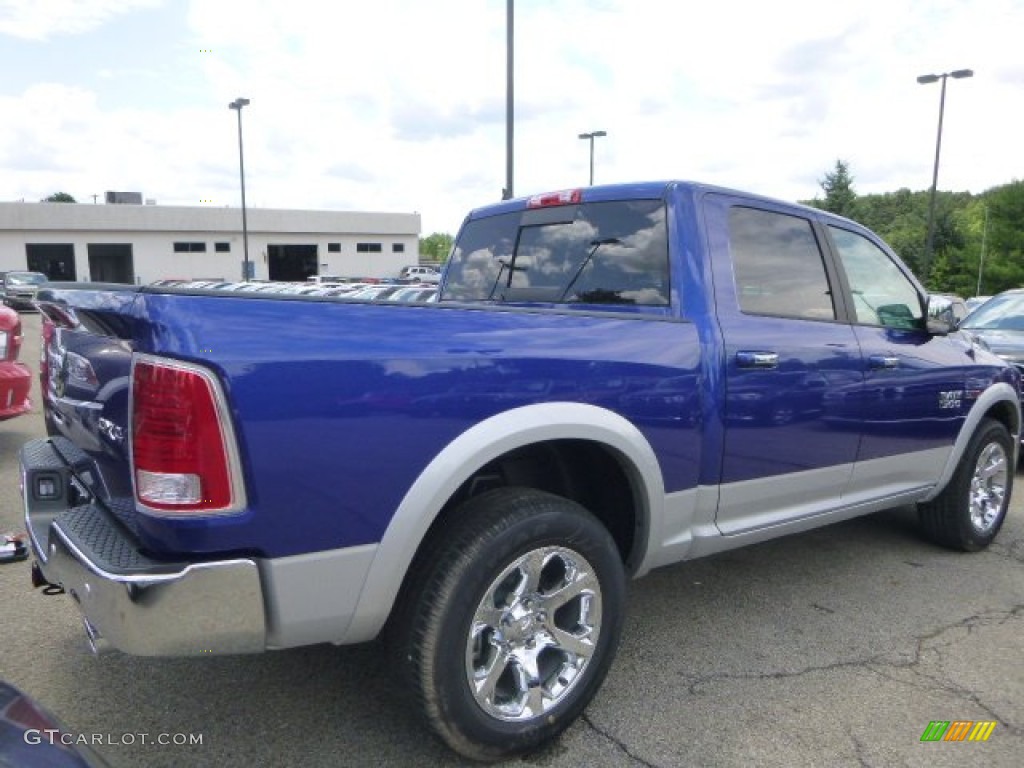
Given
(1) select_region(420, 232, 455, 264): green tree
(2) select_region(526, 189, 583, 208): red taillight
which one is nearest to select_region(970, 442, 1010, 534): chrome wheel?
(2) select_region(526, 189, 583, 208): red taillight

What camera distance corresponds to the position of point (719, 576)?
4176mm

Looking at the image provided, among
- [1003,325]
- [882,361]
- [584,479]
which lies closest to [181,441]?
[584,479]

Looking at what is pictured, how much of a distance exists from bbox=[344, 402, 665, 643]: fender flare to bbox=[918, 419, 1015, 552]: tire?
2.95 m

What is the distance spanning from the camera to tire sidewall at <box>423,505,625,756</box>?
2.29 meters

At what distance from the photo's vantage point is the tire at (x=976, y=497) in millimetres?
4508

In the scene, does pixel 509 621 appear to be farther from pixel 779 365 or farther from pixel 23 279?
pixel 23 279

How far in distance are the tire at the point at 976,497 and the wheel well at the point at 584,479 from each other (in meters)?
2.57

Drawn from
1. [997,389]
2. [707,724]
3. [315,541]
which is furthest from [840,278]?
[315,541]

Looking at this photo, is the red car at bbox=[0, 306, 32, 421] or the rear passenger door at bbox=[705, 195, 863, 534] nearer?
the rear passenger door at bbox=[705, 195, 863, 534]

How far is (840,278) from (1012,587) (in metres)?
1.95

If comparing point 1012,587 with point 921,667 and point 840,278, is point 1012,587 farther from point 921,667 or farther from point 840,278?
point 840,278

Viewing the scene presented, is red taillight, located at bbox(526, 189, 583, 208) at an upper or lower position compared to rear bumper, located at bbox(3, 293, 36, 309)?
upper

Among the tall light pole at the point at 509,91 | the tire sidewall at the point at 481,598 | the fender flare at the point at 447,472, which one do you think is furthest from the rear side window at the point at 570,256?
the tall light pole at the point at 509,91

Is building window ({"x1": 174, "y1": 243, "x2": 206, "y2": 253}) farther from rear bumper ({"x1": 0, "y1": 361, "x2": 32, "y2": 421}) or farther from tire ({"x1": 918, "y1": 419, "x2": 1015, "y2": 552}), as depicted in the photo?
tire ({"x1": 918, "y1": 419, "x2": 1015, "y2": 552})
